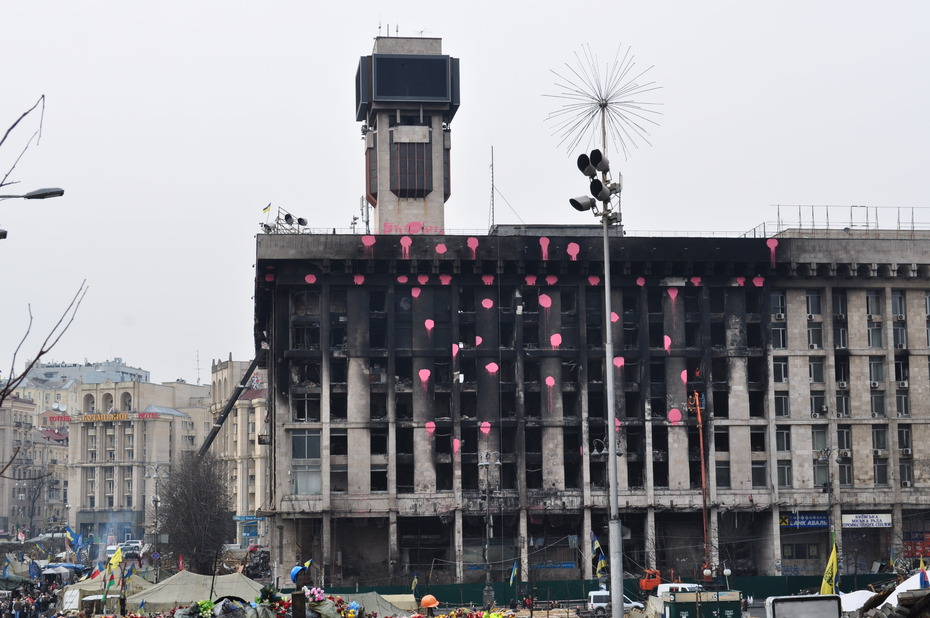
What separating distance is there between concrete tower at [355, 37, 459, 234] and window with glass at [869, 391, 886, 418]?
3553cm

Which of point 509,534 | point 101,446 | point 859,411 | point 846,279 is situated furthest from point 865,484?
point 101,446

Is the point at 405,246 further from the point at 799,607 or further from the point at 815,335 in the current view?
the point at 799,607

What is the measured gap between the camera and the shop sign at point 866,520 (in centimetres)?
8531

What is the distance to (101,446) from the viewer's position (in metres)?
167

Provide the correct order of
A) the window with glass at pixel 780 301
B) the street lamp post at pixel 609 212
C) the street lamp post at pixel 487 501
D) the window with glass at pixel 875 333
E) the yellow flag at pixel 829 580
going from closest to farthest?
the street lamp post at pixel 609 212, the yellow flag at pixel 829 580, the street lamp post at pixel 487 501, the window with glass at pixel 780 301, the window with glass at pixel 875 333

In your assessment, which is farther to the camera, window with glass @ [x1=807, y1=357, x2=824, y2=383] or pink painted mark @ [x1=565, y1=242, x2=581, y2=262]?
window with glass @ [x1=807, y1=357, x2=824, y2=383]

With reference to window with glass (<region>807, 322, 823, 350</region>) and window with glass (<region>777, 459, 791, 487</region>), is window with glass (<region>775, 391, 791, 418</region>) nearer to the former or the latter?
window with glass (<region>777, 459, 791, 487</region>)

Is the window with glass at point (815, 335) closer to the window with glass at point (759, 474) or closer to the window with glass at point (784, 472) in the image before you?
the window with glass at point (784, 472)

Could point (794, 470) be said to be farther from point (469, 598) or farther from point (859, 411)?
point (469, 598)

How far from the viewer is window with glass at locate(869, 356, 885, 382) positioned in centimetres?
8956

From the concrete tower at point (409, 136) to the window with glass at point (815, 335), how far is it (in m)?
29.4

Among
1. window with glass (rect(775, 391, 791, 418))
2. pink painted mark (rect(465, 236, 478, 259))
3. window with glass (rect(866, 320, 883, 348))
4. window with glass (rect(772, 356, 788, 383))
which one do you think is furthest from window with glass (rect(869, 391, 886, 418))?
pink painted mark (rect(465, 236, 478, 259))

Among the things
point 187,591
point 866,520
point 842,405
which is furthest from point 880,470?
point 187,591

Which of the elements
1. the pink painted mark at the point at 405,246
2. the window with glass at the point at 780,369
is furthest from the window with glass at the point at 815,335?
the pink painted mark at the point at 405,246
